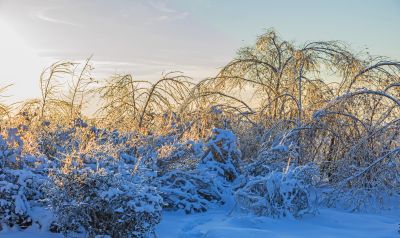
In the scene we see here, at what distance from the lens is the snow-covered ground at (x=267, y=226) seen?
5941 millimetres

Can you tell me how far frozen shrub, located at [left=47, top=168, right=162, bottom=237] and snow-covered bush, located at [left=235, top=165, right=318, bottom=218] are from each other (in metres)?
2.21

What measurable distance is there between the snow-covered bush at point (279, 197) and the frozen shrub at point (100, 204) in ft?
7.24

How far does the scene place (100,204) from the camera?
17.5 ft

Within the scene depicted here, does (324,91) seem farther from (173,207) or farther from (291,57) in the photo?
(173,207)

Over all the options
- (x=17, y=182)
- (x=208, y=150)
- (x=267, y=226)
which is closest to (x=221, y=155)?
(x=208, y=150)

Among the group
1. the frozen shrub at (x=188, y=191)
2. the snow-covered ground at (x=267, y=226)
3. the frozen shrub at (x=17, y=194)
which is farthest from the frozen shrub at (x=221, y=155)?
the frozen shrub at (x=17, y=194)

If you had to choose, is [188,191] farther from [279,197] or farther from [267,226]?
[267,226]

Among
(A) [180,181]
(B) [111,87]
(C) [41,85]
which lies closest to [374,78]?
(A) [180,181]

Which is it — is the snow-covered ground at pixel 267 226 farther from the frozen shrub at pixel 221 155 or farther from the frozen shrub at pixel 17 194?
the frozen shrub at pixel 221 155

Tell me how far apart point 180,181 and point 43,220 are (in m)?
2.79

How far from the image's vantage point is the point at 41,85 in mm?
12070

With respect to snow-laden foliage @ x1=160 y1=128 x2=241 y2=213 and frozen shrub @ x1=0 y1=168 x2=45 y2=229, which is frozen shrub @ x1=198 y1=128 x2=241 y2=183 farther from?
frozen shrub @ x1=0 y1=168 x2=45 y2=229

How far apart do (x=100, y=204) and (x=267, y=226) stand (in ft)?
7.92

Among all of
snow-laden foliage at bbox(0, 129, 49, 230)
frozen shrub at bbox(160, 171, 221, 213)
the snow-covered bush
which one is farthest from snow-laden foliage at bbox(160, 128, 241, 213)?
snow-laden foliage at bbox(0, 129, 49, 230)
